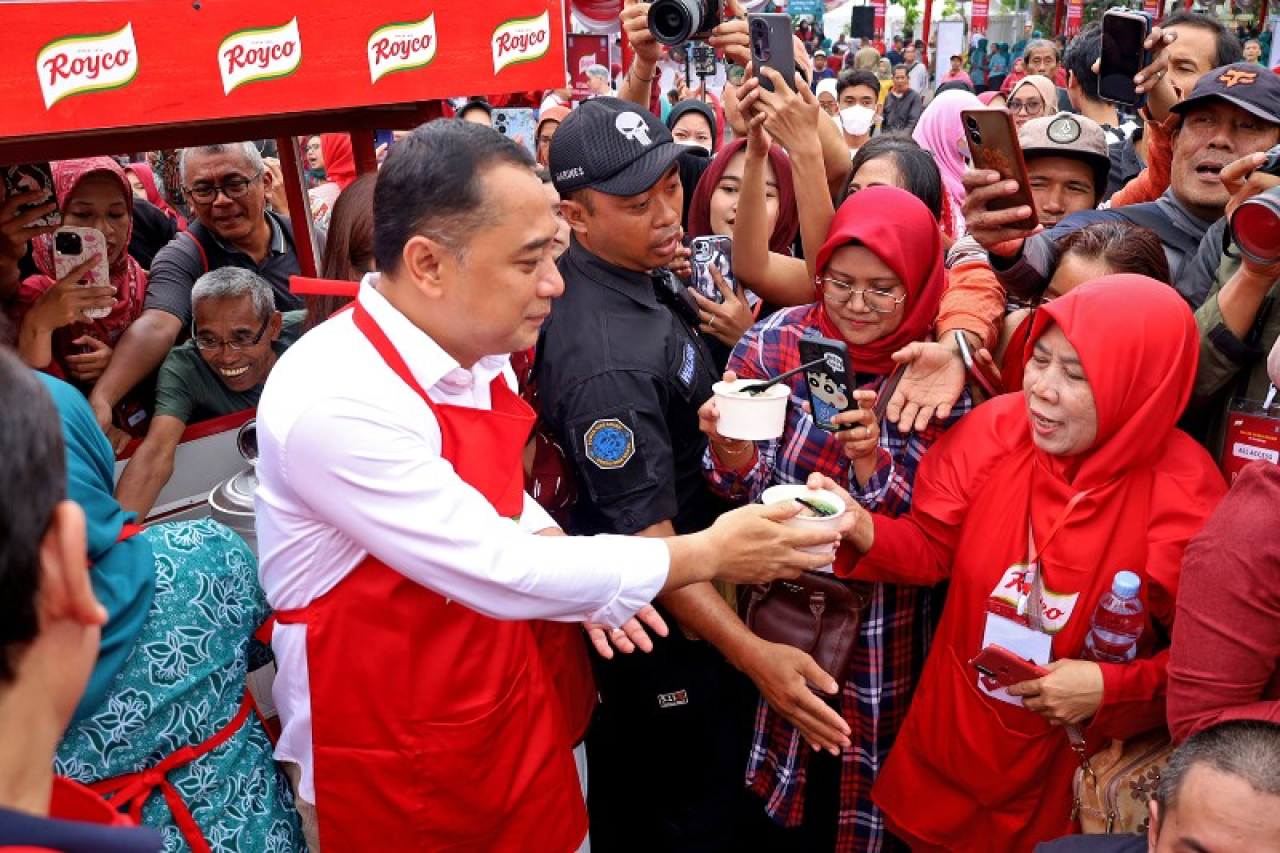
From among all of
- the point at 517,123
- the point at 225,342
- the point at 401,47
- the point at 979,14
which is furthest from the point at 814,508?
the point at 979,14

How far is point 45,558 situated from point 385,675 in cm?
97

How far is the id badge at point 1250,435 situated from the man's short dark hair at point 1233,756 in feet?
2.17

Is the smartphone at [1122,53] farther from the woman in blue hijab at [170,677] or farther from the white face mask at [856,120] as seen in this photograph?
the white face mask at [856,120]

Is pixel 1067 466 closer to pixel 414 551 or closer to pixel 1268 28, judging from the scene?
pixel 414 551

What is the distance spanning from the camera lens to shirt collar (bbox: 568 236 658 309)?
1.37 meters

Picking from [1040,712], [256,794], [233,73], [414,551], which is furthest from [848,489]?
[233,73]

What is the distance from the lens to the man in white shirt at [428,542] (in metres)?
1.70

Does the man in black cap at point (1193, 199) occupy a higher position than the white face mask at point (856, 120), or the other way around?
the man in black cap at point (1193, 199)

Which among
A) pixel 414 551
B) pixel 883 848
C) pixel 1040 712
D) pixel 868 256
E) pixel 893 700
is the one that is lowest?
pixel 883 848

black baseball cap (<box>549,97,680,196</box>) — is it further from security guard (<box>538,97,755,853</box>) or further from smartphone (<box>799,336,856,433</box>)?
smartphone (<box>799,336,856,433</box>)

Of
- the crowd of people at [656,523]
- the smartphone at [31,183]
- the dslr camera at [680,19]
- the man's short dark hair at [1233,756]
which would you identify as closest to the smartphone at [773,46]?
the crowd of people at [656,523]

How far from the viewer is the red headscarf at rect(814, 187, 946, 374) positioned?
2.42m

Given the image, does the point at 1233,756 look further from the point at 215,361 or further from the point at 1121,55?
the point at 215,361

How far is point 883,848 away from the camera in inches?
106
